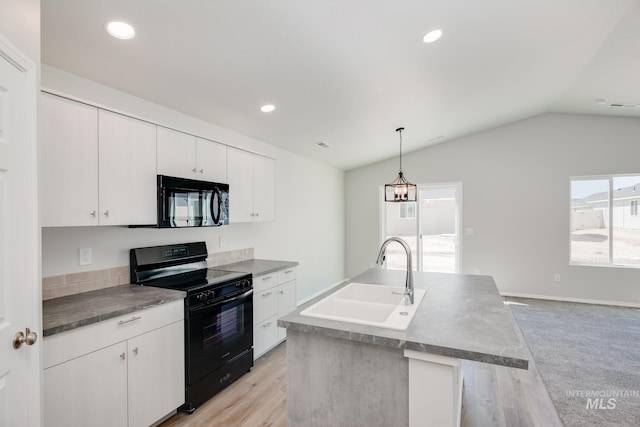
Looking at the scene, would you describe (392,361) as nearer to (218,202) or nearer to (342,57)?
(218,202)

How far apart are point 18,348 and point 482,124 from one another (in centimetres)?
598

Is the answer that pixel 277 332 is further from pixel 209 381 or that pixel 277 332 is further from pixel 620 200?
pixel 620 200

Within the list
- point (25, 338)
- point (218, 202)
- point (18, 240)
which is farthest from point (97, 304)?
point (218, 202)

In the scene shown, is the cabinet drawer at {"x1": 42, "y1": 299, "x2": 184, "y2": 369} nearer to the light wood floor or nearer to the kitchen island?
the light wood floor

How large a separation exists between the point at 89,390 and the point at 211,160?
6.15 feet

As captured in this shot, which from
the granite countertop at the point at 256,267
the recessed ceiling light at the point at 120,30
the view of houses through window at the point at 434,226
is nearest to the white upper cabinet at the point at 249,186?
the granite countertop at the point at 256,267

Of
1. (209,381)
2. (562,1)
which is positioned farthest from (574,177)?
(209,381)

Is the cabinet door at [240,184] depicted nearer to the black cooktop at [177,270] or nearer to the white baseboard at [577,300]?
the black cooktop at [177,270]

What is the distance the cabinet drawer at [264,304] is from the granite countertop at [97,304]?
3.06 feet

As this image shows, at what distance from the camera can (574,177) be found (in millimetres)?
5199

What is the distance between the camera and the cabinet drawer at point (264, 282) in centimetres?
300

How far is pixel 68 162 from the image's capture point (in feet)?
5.96

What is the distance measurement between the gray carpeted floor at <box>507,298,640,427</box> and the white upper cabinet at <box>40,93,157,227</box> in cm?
349

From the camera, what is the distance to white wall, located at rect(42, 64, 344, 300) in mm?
2064
